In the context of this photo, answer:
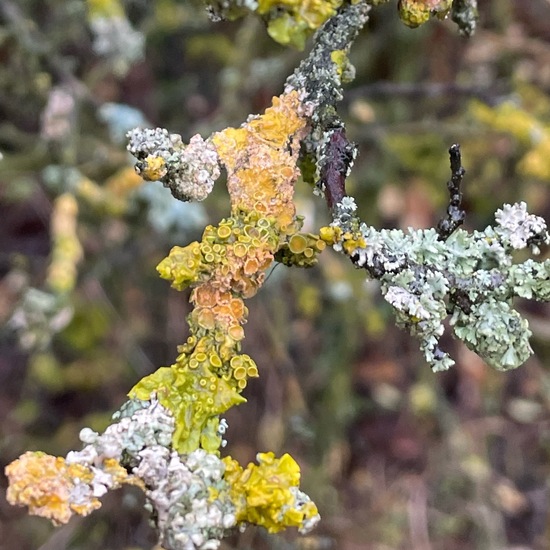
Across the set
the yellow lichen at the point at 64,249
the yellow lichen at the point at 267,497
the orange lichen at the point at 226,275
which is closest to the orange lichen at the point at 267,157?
the orange lichen at the point at 226,275

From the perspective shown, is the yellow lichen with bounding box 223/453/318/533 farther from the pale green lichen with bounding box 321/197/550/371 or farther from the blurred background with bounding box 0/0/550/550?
the blurred background with bounding box 0/0/550/550

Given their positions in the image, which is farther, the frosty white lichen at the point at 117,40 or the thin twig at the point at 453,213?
the frosty white lichen at the point at 117,40

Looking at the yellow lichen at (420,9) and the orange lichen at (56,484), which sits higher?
the yellow lichen at (420,9)

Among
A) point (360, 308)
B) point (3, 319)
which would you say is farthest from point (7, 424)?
point (360, 308)

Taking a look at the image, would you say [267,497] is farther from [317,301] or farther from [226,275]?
[317,301]

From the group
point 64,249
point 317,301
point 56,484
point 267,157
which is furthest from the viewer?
point 317,301

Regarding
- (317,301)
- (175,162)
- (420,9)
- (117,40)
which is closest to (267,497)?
(175,162)

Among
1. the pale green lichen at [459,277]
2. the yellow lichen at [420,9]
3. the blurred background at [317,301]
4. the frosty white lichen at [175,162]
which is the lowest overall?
the blurred background at [317,301]

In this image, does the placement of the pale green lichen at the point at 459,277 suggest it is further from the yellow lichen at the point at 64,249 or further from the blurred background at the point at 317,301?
the blurred background at the point at 317,301

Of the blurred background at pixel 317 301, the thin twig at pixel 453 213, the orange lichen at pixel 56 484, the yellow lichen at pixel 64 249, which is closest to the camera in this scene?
the orange lichen at pixel 56 484
